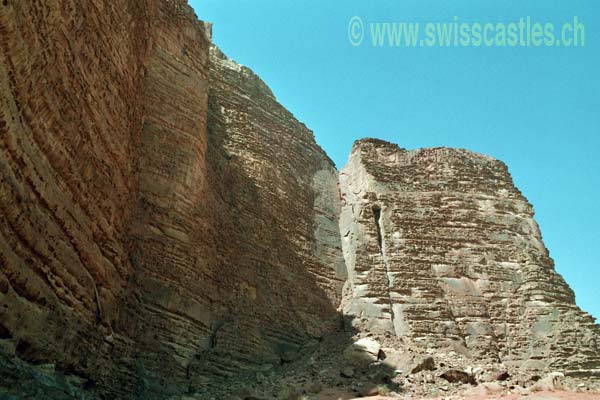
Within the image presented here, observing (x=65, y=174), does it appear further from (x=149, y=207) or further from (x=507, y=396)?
(x=507, y=396)

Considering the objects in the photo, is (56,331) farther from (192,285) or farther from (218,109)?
(218,109)

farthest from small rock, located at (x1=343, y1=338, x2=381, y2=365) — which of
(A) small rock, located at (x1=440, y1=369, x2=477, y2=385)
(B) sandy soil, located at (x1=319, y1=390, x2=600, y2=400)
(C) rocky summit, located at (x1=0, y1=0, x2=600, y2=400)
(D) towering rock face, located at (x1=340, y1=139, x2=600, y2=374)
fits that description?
(B) sandy soil, located at (x1=319, y1=390, x2=600, y2=400)

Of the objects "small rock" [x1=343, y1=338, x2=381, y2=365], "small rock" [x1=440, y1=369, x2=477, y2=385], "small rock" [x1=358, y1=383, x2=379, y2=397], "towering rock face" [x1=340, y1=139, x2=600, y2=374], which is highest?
"towering rock face" [x1=340, y1=139, x2=600, y2=374]

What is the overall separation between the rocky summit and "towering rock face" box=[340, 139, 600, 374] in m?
0.06

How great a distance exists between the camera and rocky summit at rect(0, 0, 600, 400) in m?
7.52

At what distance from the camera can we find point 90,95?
9.36 metres

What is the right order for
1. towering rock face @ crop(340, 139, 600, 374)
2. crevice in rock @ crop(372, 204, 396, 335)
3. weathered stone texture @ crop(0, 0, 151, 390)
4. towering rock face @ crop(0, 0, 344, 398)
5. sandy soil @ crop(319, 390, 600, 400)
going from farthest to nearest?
crevice in rock @ crop(372, 204, 396, 335) < towering rock face @ crop(340, 139, 600, 374) < sandy soil @ crop(319, 390, 600, 400) < towering rock face @ crop(0, 0, 344, 398) < weathered stone texture @ crop(0, 0, 151, 390)

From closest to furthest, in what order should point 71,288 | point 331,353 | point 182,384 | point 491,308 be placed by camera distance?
point 71,288, point 182,384, point 331,353, point 491,308

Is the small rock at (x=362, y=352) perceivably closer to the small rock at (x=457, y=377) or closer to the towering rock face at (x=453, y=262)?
the towering rock face at (x=453, y=262)

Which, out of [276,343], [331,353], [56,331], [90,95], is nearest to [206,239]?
[276,343]

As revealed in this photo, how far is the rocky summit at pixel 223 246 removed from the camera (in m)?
7.52

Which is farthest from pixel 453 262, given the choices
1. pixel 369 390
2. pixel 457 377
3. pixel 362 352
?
pixel 369 390

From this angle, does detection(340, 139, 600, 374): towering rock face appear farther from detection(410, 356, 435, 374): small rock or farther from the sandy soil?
the sandy soil

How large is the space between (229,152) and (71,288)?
31.1 feet
